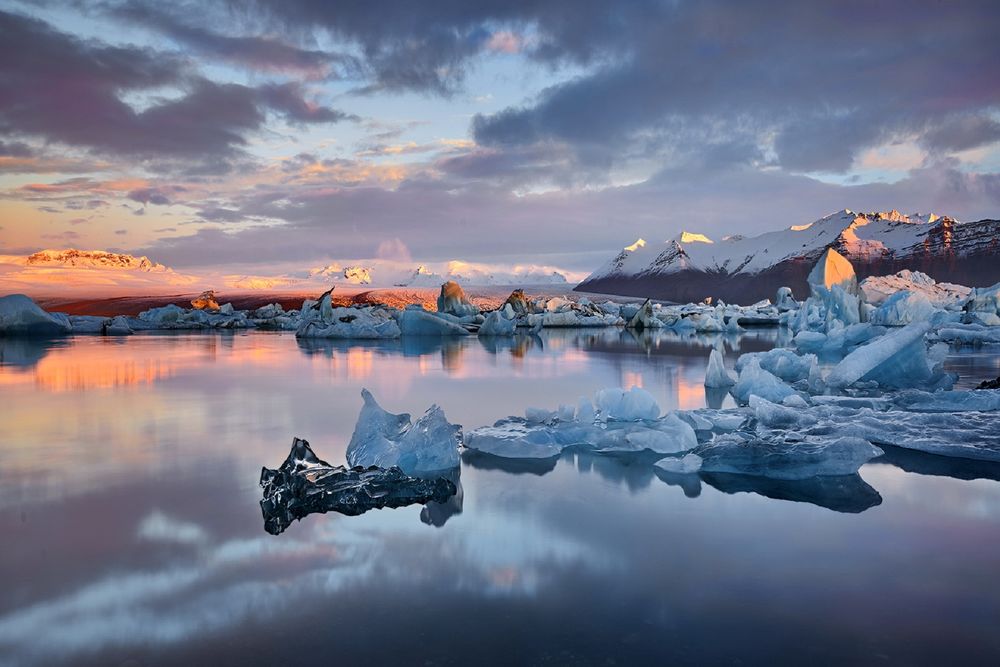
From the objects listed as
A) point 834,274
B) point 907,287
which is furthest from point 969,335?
point 907,287

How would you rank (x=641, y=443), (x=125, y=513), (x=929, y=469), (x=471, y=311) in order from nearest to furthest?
1. (x=125, y=513)
2. (x=929, y=469)
3. (x=641, y=443)
4. (x=471, y=311)

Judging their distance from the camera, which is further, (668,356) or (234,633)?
(668,356)

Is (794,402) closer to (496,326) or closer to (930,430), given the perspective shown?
(930,430)

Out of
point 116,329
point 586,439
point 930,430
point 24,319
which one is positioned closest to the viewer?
point 586,439

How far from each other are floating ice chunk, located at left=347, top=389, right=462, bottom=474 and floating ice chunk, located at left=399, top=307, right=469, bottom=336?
1665cm

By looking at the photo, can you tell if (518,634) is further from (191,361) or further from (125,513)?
(191,361)

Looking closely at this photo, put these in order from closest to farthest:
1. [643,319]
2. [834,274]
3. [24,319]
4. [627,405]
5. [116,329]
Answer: [627,405]
[24,319]
[116,329]
[834,274]
[643,319]

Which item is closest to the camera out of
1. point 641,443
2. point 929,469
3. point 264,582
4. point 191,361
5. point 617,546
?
point 264,582

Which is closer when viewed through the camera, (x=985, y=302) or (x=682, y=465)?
(x=682, y=465)

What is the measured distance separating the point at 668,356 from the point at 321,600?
11.9 metres

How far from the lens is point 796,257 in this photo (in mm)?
64500

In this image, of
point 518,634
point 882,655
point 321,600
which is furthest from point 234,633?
point 882,655

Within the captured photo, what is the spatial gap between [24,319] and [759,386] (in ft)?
72.6

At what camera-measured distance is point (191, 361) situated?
1220cm
